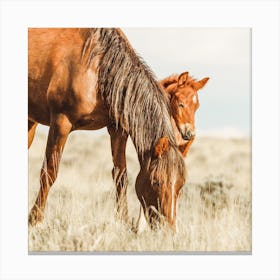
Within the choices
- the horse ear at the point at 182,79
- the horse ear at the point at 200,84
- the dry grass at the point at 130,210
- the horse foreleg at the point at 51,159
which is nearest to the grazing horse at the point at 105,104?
the horse foreleg at the point at 51,159

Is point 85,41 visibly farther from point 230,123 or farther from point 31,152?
point 230,123

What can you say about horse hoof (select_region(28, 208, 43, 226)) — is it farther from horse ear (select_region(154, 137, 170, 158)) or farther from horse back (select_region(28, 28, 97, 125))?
horse ear (select_region(154, 137, 170, 158))

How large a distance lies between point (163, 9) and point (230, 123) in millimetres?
1233

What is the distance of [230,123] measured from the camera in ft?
18.0

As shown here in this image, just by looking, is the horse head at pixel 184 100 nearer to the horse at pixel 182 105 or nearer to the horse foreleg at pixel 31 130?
the horse at pixel 182 105

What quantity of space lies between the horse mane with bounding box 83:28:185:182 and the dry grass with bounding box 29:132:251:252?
1.78 feet

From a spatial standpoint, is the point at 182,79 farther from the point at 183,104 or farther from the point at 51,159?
the point at 51,159

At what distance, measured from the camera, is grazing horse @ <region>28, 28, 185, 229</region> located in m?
5.07

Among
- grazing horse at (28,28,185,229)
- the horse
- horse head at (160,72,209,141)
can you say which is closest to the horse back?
grazing horse at (28,28,185,229)

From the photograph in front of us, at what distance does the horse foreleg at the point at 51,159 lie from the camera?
5465 millimetres

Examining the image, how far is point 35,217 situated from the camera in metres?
5.45

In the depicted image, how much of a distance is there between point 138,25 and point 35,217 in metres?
2.03
